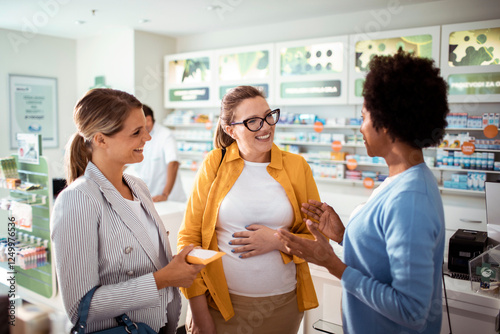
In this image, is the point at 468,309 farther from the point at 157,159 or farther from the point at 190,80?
the point at 190,80

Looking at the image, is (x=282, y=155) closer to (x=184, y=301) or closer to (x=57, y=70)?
(x=184, y=301)

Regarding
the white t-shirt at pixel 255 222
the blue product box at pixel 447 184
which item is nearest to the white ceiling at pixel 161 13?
the blue product box at pixel 447 184

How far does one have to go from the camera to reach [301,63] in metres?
5.29

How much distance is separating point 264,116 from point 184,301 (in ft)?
6.90

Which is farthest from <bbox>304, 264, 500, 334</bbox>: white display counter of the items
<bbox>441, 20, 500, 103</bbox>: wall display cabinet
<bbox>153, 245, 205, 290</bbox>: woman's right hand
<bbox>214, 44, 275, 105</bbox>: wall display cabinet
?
<bbox>214, 44, 275, 105</bbox>: wall display cabinet

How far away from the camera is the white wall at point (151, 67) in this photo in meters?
6.33

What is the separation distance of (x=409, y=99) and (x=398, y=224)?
0.33m

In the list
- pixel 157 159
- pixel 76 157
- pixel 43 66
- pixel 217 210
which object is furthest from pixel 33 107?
pixel 217 210

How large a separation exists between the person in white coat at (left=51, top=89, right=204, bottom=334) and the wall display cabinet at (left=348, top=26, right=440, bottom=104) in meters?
3.43

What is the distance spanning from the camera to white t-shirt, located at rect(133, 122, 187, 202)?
3967mm

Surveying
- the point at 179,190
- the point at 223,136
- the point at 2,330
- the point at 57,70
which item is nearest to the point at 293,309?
the point at 223,136

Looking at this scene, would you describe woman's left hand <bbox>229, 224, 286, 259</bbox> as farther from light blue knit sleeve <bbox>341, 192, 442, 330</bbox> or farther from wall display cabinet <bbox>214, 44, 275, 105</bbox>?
wall display cabinet <bbox>214, 44, 275, 105</bbox>

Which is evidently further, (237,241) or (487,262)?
(487,262)

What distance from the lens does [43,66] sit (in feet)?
21.8
